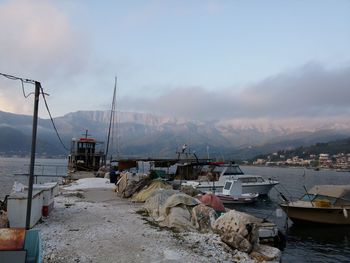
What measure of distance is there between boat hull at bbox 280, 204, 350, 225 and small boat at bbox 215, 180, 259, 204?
10226mm

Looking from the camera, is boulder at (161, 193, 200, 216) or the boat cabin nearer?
boulder at (161, 193, 200, 216)

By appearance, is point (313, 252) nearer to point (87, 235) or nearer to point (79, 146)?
point (87, 235)

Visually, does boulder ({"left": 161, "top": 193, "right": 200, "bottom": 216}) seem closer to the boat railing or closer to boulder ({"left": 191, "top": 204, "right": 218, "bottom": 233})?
boulder ({"left": 191, "top": 204, "right": 218, "bottom": 233})

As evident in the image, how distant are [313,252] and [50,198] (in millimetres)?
12562

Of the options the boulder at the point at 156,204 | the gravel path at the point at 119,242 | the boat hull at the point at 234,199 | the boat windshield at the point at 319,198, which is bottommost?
the boat hull at the point at 234,199

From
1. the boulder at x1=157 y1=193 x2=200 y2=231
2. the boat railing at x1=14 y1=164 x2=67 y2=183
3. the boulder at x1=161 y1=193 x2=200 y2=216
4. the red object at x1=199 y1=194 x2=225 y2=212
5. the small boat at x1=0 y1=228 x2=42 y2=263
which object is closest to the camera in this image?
the small boat at x1=0 y1=228 x2=42 y2=263

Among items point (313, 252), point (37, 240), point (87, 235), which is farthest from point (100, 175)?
point (37, 240)

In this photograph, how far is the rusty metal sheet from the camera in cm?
749

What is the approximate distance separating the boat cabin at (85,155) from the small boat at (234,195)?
22.6 m

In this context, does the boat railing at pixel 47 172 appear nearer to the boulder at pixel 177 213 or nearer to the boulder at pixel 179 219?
the boulder at pixel 177 213

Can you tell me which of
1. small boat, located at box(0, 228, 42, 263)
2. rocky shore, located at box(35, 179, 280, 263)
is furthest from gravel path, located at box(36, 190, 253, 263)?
small boat, located at box(0, 228, 42, 263)

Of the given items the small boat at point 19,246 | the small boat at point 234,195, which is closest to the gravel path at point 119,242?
the small boat at point 19,246

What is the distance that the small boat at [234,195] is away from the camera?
33.8 meters

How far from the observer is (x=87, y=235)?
37.9 ft
